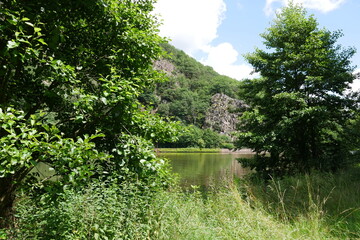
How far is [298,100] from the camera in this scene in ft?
41.1

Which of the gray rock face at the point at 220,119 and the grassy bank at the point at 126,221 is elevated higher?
the gray rock face at the point at 220,119

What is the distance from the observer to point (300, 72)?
14117 millimetres

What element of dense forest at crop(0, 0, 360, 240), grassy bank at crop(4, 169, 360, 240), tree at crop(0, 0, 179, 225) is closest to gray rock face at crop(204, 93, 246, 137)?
dense forest at crop(0, 0, 360, 240)

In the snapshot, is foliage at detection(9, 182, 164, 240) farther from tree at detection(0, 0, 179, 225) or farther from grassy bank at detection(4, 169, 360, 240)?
tree at detection(0, 0, 179, 225)

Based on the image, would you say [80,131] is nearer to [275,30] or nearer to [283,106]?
[283,106]

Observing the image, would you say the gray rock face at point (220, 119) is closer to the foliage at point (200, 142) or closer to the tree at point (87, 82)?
the foliage at point (200, 142)

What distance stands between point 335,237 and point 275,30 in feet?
42.4

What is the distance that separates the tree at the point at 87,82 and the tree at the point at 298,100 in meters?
9.44

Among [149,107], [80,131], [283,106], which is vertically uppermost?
[283,106]

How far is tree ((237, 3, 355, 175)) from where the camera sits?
12859 mm

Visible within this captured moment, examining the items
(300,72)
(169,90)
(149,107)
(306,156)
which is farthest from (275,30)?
(169,90)

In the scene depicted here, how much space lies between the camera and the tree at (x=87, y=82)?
3.86 meters

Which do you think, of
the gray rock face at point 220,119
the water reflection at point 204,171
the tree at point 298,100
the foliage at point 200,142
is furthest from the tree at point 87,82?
the gray rock face at point 220,119

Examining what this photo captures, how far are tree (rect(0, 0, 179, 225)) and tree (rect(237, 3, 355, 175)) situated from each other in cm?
944
